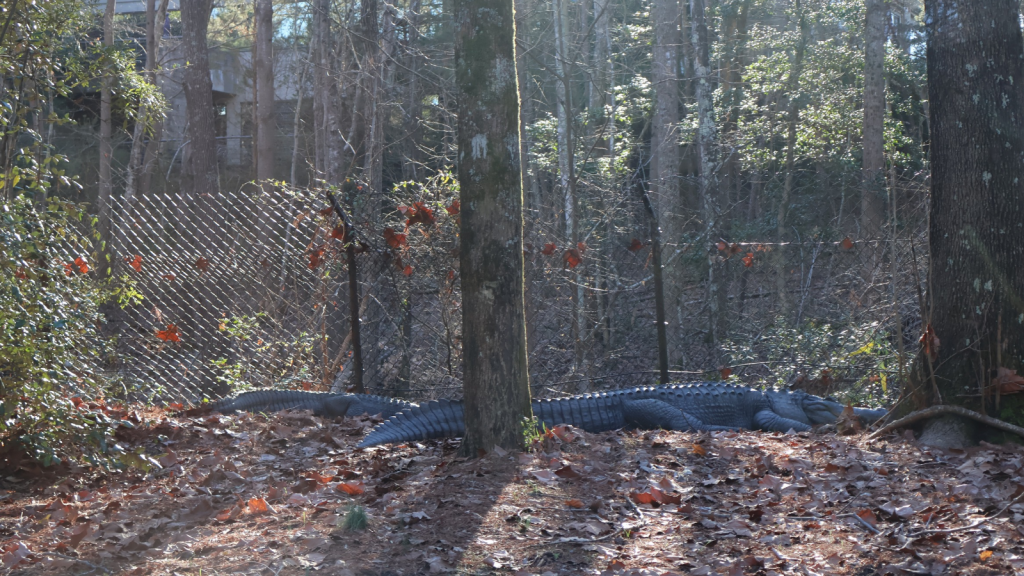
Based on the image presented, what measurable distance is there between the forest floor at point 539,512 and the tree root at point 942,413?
0.14 metres

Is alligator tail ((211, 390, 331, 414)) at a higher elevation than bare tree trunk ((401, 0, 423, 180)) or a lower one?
lower

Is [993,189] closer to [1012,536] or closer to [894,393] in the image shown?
[1012,536]

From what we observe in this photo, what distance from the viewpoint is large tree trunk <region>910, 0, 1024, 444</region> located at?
172 inches

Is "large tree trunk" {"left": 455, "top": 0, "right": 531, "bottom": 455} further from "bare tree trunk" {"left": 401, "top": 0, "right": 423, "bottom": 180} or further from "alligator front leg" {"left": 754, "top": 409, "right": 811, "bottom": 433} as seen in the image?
"bare tree trunk" {"left": 401, "top": 0, "right": 423, "bottom": 180}

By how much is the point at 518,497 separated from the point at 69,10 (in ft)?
14.7

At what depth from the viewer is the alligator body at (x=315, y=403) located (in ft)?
21.2

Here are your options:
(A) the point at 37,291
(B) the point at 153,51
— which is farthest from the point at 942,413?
(B) the point at 153,51

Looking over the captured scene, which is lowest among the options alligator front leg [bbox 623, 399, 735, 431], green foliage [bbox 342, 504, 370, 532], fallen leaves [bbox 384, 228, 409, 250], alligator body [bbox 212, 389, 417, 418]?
alligator front leg [bbox 623, 399, 735, 431]

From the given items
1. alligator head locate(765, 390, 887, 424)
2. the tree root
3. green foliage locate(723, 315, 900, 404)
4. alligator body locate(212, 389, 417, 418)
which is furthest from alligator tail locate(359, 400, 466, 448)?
green foliage locate(723, 315, 900, 404)

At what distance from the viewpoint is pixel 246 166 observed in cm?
2825

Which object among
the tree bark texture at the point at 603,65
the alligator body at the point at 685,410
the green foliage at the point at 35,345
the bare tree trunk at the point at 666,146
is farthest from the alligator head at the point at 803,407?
the tree bark texture at the point at 603,65

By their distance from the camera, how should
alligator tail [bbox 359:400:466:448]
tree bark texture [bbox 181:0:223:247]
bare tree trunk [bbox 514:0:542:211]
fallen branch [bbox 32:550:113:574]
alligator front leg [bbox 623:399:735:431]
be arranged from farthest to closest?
tree bark texture [bbox 181:0:223:247] < bare tree trunk [bbox 514:0:542:211] < alligator front leg [bbox 623:399:735:431] < alligator tail [bbox 359:400:466:448] < fallen branch [bbox 32:550:113:574]

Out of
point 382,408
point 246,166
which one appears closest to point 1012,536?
point 382,408

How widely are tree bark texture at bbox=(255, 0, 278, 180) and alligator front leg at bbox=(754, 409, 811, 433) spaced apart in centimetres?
1514
